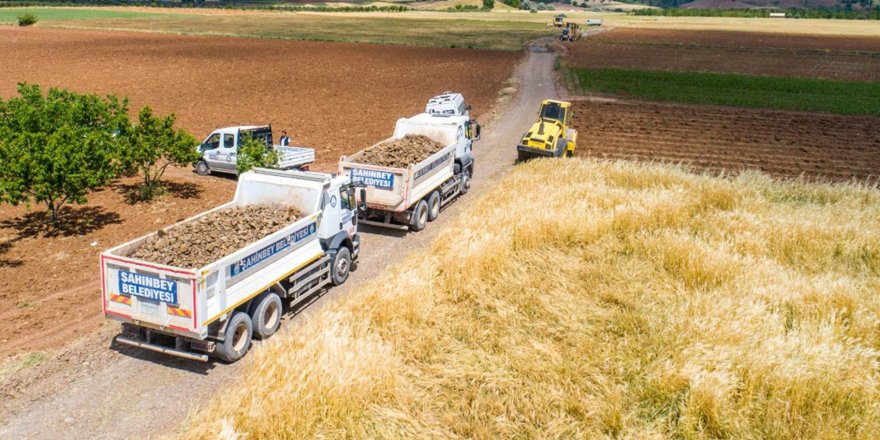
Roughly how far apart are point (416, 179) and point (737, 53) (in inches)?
2819

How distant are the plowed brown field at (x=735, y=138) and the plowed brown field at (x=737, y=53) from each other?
78.0ft

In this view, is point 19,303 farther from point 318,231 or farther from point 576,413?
point 576,413

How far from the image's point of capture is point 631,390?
936 centimetres

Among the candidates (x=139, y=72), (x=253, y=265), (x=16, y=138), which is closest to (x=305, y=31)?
(x=139, y=72)

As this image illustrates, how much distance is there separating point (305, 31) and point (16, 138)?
84341 millimetres

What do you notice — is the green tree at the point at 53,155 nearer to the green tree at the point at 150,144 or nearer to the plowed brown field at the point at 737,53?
the green tree at the point at 150,144

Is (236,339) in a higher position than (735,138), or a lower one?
lower

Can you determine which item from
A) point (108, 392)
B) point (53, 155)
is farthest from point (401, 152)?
point (108, 392)

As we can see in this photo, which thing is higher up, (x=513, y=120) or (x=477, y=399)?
(x=513, y=120)

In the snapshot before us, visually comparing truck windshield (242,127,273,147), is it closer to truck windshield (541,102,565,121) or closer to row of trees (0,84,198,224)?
row of trees (0,84,198,224)

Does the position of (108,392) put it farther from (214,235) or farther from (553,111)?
(553,111)

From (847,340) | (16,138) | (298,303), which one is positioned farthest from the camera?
(16,138)

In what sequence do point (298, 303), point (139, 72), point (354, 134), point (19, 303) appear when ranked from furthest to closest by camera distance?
point (139, 72), point (354, 134), point (298, 303), point (19, 303)

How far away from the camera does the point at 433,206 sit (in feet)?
63.1
